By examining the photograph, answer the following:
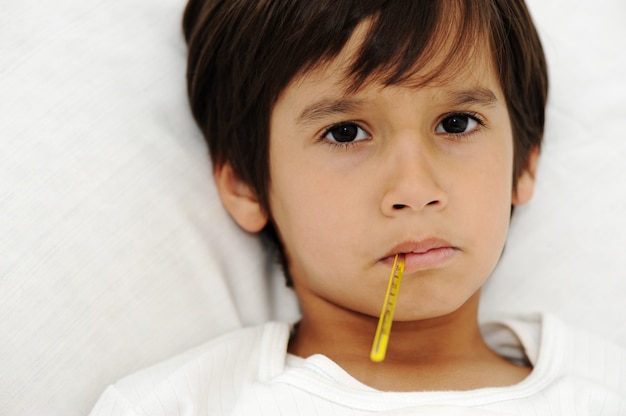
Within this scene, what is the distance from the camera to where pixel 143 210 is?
1.28 meters

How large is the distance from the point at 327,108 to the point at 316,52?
7 cm

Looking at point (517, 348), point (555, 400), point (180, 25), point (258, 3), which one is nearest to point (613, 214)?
point (517, 348)

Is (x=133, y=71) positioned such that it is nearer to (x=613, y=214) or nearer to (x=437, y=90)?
(x=437, y=90)

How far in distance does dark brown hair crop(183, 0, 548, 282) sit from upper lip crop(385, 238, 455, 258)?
21cm

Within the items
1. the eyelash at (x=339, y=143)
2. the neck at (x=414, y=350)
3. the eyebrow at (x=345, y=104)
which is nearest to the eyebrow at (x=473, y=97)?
the eyebrow at (x=345, y=104)

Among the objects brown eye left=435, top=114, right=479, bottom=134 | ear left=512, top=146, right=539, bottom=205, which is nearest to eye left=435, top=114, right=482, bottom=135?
brown eye left=435, top=114, right=479, bottom=134

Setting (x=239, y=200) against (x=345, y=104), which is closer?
(x=345, y=104)

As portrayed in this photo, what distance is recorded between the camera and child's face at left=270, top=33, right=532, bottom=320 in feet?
3.58

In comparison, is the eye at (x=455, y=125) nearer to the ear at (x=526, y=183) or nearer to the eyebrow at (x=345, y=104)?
the eyebrow at (x=345, y=104)

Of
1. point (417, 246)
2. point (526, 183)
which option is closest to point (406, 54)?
point (417, 246)

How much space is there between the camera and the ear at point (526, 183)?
52.9 inches

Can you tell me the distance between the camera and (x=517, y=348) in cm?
135

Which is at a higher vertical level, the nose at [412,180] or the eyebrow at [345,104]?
the eyebrow at [345,104]

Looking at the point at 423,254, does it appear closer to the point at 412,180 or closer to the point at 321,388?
the point at 412,180
